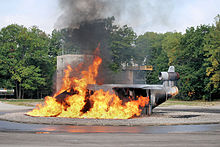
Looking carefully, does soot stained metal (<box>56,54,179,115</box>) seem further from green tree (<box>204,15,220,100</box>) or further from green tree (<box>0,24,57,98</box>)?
green tree (<box>0,24,57,98</box>)

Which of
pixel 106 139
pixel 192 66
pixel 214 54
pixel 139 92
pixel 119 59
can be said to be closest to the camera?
pixel 106 139

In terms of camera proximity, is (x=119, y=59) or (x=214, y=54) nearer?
(x=214, y=54)

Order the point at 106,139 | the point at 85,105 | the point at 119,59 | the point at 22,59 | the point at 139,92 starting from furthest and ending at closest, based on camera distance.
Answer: the point at 119,59, the point at 22,59, the point at 139,92, the point at 85,105, the point at 106,139

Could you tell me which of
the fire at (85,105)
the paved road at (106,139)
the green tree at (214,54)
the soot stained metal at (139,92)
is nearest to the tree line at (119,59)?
the green tree at (214,54)

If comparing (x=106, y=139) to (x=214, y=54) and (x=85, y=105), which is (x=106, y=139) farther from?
(x=214, y=54)

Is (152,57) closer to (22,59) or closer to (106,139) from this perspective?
(22,59)

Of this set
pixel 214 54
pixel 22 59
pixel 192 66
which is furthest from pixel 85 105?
pixel 192 66

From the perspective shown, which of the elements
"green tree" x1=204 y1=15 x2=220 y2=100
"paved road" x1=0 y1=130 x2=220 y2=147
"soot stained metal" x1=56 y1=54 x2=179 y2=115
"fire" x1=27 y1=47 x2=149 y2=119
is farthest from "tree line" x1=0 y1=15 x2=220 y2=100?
"paved road" x1=0 y1=130 x2=220 y2=147

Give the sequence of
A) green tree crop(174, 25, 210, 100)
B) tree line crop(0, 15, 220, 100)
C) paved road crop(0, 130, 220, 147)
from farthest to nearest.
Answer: green tree crop(174, 25, 210, 100) < tree line crop(0, 15, 220, 100) < paved road crop(0, 130, 220, 147)

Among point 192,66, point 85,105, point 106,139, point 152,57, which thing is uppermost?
point 152,57

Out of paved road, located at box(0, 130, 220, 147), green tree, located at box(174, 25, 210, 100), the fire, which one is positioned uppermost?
green tree, located at box(174, 25, 210, 100)

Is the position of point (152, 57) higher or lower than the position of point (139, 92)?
higher

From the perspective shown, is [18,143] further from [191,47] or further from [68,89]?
[191,47]

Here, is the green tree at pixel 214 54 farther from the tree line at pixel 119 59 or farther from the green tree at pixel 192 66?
the green tree at pixel 192 66
